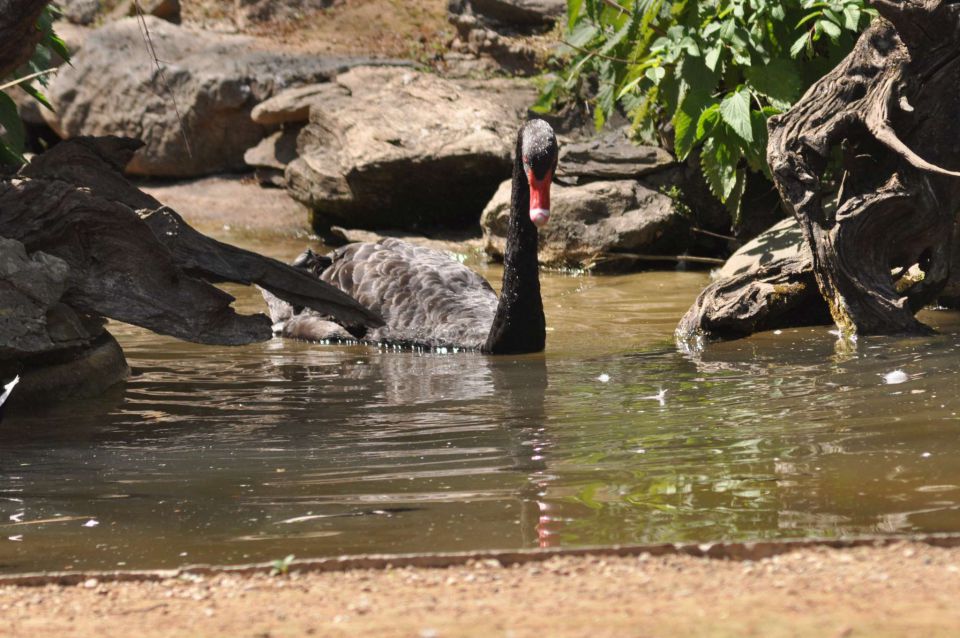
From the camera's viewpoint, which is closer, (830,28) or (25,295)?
(25,295)

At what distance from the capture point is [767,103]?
26.2ft

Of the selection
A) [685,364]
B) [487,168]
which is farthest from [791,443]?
[487,168]

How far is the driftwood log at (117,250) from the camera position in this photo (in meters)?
5.81

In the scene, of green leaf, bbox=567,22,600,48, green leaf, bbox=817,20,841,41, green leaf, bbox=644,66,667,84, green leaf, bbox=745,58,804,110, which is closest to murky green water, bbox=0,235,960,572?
green leaf, bbox=745,58,804,110

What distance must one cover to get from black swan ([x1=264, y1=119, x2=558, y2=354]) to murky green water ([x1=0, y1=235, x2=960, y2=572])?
13.0 inches

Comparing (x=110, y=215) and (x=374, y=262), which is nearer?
(x=110, y=215)

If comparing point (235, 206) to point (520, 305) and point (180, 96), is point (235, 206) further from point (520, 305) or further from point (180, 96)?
point (520, 305)

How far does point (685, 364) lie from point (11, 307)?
3238mm

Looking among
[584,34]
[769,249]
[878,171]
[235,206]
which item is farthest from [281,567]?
[235,206]

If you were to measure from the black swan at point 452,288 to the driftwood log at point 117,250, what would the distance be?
1.63m

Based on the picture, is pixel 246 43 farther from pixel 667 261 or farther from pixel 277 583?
pixel 277 583

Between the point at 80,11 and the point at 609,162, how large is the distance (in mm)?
8790

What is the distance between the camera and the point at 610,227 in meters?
10.3

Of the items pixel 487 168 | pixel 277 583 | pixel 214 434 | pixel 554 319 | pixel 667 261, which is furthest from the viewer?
pixel 487 168
